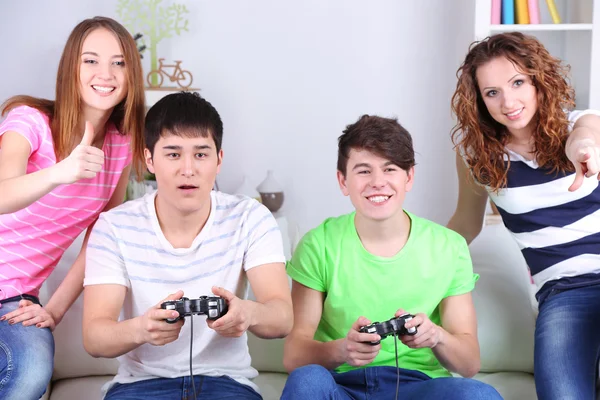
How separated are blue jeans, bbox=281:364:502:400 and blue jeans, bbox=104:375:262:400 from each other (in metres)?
0.17

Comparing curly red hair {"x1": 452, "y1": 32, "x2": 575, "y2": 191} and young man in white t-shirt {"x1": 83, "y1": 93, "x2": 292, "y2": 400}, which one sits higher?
curly red hair {"x1": 452, "y1": 32, "x2": 575, "y2": 191}

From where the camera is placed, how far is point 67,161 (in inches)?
63.5

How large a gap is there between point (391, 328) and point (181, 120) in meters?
0.68

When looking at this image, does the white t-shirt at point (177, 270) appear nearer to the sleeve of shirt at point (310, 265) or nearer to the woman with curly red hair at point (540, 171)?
the sleeve of shirt at point (310, 265)

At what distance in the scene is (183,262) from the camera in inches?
68.3

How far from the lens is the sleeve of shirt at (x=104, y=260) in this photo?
66.6 inches

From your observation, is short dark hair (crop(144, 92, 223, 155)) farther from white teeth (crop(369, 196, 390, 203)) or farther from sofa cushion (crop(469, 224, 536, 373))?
sofa cushion (crop(469, 224, 536, 373))

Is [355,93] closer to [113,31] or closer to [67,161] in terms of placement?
[113,31]

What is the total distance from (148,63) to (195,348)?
1.83 metres

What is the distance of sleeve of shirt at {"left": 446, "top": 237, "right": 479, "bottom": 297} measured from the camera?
1806 millimetres

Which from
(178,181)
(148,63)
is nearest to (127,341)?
(178,181)

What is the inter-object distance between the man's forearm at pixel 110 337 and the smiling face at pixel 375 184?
0.59m

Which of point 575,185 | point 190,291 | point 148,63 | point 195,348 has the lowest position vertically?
point 195,348

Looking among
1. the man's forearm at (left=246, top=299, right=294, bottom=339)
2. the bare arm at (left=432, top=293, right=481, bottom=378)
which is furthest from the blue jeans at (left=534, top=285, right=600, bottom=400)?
the man's forearm at (left=246, top=299, right=294, bottom=339)
